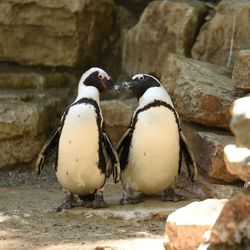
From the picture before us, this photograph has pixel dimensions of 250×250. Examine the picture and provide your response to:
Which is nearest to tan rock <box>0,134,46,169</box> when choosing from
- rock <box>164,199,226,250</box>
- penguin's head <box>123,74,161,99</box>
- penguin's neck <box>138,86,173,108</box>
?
penguin's head <box>123,74,161,99</box>

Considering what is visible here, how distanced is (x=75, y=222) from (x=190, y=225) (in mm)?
1800

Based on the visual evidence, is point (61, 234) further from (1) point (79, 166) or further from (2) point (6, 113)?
(2) point (6, 113)

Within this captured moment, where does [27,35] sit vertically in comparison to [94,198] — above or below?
above

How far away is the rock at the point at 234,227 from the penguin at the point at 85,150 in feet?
6.81

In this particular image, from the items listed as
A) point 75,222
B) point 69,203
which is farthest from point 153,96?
point 75,222

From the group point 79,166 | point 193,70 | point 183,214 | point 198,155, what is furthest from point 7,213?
point 183,214

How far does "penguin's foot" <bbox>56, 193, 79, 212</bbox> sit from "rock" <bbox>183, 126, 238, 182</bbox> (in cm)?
92

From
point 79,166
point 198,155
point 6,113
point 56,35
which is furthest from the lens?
point 56,35

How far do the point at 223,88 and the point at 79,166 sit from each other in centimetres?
122

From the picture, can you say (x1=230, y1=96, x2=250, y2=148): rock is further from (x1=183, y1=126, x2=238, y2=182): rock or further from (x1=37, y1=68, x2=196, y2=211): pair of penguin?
(x1=183, y1=126, x2=238, y2=182): rock

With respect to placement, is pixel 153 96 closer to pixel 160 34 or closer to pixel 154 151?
pixel 154 151

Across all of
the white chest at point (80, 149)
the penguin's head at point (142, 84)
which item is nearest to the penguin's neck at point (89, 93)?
the white chest at point (80, 149)

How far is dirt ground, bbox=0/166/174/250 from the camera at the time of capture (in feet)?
12.8

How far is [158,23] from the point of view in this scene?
667 centimetres
